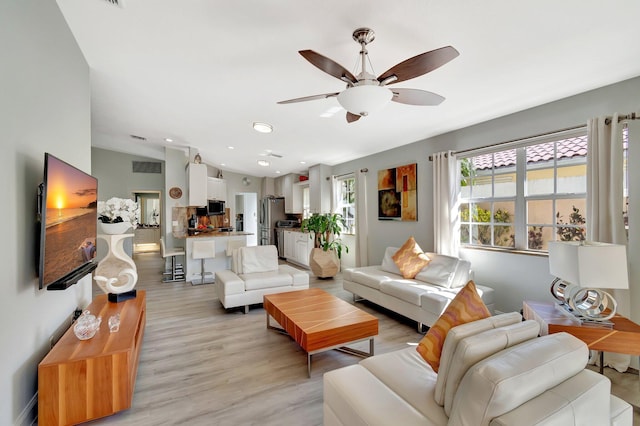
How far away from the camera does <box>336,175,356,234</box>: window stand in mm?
6508

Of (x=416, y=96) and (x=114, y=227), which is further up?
(x=416, y=96)

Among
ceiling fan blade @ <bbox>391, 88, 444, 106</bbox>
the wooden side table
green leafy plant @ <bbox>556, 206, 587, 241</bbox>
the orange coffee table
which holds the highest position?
ceiling fan blade @ <bbox>391, 88, 444, 106</bbox>

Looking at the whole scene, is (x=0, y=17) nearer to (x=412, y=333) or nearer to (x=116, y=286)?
(x=116, y=286)

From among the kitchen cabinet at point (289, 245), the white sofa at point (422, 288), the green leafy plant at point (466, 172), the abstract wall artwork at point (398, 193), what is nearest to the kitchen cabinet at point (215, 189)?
the kitchen cabinet at point (289, 245)

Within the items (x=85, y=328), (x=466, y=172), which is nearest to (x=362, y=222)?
(x=466, y=172)

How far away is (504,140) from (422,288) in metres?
2.08

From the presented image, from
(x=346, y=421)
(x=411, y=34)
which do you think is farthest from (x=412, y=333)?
(x=411, y=34)

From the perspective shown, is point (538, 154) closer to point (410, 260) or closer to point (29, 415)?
point (410, 260)

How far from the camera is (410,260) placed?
157 inches

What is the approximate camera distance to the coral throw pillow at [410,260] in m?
3.88

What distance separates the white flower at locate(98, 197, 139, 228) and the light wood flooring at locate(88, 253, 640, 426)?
4.52 ft

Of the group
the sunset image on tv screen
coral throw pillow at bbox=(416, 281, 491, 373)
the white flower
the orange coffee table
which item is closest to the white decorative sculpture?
the white flower

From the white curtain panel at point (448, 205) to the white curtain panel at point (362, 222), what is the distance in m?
1.88

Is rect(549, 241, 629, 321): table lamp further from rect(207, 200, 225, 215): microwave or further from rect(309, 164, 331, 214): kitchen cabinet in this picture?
rect(207, 200, 225, 215): microwave
